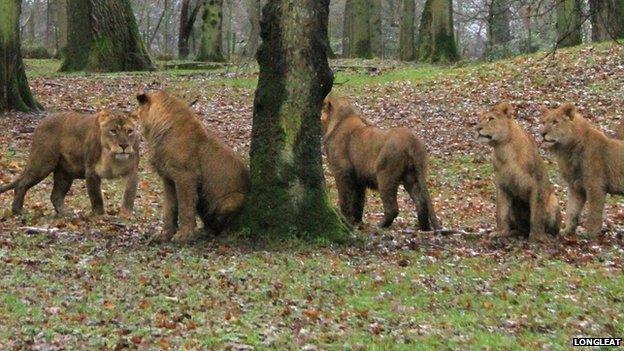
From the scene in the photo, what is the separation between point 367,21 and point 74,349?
38.4 m

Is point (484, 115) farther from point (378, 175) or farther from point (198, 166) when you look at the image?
point (198, 166)

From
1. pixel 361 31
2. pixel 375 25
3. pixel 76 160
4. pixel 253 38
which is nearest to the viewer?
pixel 253 38

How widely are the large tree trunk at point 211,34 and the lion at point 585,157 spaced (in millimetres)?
27479

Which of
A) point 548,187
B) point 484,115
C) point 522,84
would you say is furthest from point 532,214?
point 522,84

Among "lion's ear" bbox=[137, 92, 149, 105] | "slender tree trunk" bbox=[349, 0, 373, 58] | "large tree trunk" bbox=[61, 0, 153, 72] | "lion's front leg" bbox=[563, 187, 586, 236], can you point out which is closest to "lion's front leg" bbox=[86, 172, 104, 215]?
"lion's ear" bbox=[137, 92, 149, 105]

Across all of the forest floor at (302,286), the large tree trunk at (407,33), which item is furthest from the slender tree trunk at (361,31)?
the forest floor at (302,286)

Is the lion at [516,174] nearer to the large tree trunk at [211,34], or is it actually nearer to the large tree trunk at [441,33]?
the large tree trunk at [441,33]

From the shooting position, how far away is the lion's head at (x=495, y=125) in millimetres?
12602

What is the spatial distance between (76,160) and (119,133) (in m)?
1.02

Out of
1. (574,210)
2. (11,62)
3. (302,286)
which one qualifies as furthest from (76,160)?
(11,62)

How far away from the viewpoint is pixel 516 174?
1259cm

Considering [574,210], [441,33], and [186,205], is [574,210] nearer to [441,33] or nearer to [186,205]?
[186,205]

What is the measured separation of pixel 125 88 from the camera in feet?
94.0

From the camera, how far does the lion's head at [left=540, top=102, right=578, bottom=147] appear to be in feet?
43.7
